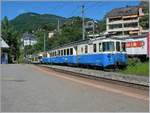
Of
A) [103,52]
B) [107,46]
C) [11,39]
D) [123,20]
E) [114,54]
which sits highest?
[123,20]

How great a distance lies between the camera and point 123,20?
5123 inches

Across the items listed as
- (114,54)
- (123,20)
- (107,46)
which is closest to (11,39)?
(123,20)

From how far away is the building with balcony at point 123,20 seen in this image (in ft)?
411

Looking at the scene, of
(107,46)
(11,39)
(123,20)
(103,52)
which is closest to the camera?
(103,52)

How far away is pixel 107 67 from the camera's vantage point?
3309 centimetres

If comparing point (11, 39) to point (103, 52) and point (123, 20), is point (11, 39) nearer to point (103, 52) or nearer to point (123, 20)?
point (123, 20)

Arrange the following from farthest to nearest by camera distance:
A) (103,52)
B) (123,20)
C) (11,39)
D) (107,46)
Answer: (123,20), (11,39), (107,46), (103,52)

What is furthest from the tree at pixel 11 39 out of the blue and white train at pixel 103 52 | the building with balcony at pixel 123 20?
the blue and white train at pixel 103 52

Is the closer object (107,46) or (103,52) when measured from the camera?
(103,52)

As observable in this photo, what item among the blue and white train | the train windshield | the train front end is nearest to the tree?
the blue and white train

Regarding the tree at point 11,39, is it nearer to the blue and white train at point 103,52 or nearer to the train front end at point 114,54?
the blue and white train at point 103,52

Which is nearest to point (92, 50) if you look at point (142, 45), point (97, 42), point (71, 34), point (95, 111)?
point (97, 42)

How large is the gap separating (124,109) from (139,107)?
68 centimetres

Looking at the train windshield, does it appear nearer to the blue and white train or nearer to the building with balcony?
the blue and white train
